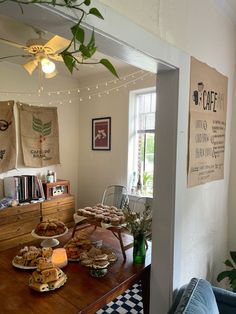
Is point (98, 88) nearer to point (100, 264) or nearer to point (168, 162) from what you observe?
point (168, 162)

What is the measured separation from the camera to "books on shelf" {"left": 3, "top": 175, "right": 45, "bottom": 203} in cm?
314

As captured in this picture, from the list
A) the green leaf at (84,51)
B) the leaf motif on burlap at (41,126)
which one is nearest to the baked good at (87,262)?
the green leaf at (84,51)

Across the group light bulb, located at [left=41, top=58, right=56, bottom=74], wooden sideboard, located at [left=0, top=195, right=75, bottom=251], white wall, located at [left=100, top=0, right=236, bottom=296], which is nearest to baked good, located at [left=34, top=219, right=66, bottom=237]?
white wall, located at [left=100, top=0, right=236, bottom=296]

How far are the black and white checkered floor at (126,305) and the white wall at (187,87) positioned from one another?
0.77 metres

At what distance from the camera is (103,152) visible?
3.84 m

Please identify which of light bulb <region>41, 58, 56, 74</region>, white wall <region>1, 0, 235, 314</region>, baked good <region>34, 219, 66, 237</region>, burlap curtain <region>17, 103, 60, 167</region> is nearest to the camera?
white wall <region>1, 0, 235, 314</region>

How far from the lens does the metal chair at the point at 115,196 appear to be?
343 centimetres

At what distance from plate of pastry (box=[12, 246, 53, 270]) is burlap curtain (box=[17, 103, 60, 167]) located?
6.58ft

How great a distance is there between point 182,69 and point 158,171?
0.58 metres

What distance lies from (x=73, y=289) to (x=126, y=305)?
1.23m

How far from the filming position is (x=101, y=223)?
1.75 meters

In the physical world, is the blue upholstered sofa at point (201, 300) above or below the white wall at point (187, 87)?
below

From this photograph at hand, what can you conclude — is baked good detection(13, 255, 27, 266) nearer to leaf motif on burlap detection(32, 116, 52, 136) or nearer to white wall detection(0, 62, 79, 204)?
white wall detection(0, 62, 79, 204)

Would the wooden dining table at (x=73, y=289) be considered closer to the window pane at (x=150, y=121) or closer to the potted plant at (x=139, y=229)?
the potted plant at (x=139, y=229)
